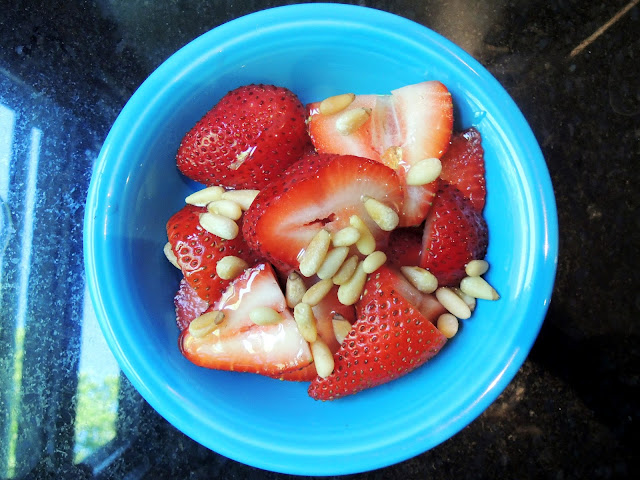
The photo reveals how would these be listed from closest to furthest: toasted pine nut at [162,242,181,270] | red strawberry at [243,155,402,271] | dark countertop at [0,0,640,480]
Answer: red strawberry at [243,155,402,271]
toasted pine nut at [162,242,181,270]
dark countertop at [0,0,640,480]

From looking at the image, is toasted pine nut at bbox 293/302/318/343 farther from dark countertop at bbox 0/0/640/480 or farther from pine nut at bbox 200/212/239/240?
dark countertop at bbox 0/0/640/480

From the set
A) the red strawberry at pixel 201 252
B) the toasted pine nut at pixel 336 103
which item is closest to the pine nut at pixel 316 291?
the red strawberry at pixel 201 252

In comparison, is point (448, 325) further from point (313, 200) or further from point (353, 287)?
point (313, 200)

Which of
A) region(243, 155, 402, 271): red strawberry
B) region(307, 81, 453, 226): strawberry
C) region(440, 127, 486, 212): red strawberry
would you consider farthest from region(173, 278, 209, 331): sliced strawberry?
region(440, 127, 486, 212): red strawberry

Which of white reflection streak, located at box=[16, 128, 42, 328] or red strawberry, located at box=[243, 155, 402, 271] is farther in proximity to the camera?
white reflection streak, located at box=[16, 128, 42, 328]

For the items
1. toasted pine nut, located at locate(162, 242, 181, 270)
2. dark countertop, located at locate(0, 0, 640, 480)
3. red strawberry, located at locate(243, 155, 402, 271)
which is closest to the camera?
red strawberry, located at locate(243, 155, 402, 271)

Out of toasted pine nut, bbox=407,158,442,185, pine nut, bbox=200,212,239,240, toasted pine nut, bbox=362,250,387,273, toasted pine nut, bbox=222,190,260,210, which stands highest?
toasted pine nut, bbox=407,158,442,185

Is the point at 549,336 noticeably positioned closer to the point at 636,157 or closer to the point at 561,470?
the point at 561,470
